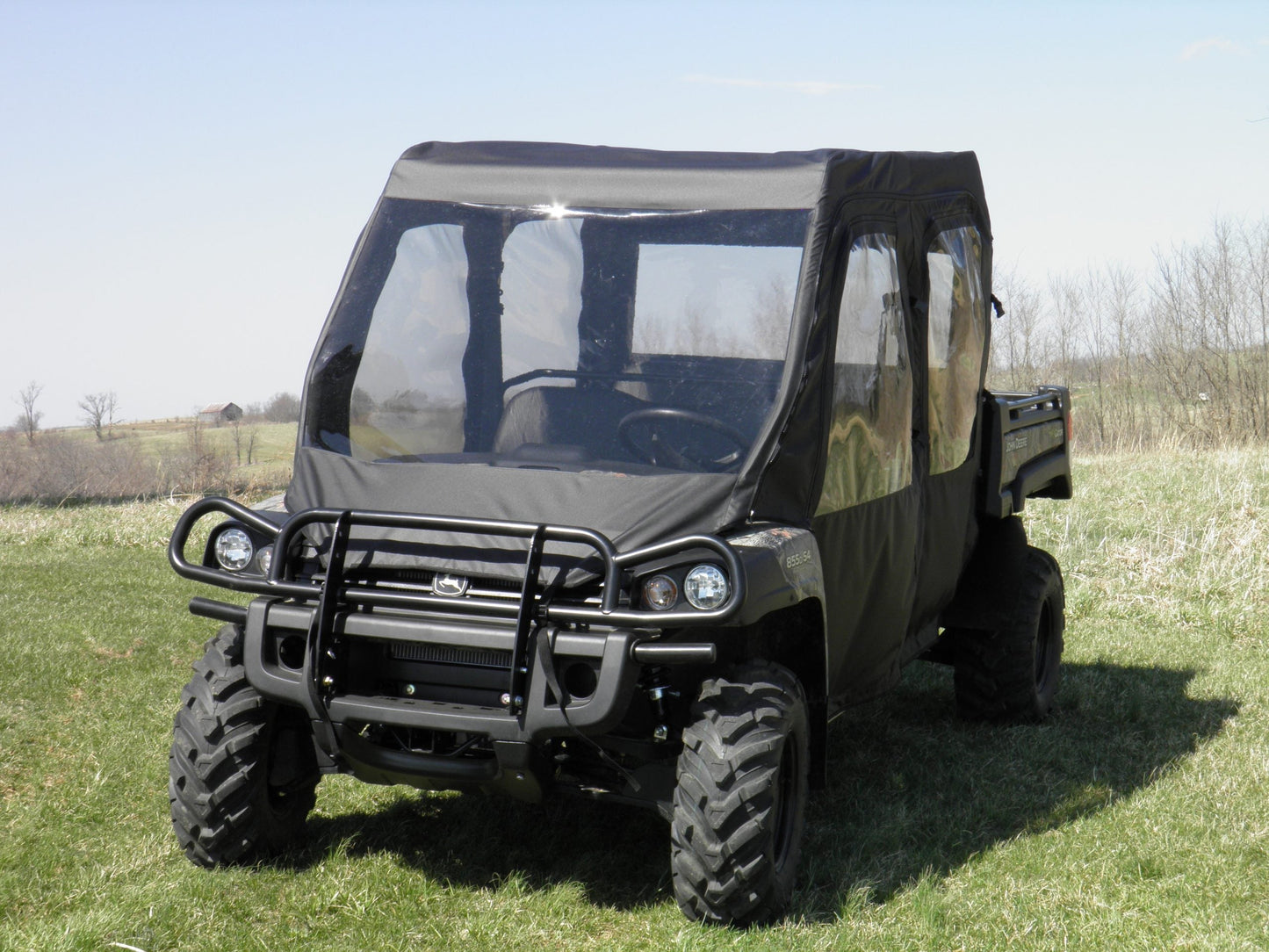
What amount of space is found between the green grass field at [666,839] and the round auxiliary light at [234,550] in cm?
100

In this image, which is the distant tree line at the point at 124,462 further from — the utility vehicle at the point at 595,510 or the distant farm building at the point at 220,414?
the utility vehicle at the point at 595,510

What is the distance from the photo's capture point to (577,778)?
12.7ft

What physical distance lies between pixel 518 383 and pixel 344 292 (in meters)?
0.74

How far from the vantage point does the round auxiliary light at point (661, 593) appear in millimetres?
3555

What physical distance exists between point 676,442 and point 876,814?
189 centimetres

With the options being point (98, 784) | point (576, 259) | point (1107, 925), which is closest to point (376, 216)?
point (576, 259)

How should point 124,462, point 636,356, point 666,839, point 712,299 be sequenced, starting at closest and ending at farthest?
1. point 636,356
2. point 712,299
3. point 666,839
4. point 124,462

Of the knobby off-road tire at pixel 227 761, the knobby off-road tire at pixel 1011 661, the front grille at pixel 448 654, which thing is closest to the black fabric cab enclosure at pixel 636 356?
the front grille at pixel 448 654

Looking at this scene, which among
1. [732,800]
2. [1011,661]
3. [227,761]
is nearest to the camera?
[732,800]

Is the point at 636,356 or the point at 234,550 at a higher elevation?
the point at 636,356

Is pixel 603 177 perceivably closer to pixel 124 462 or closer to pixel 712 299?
pixel 712 299

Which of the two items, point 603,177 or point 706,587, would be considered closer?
point 706,587

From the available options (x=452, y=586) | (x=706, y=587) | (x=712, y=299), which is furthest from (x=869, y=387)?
(x=452, y=586)

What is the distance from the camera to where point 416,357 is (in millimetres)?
4461
